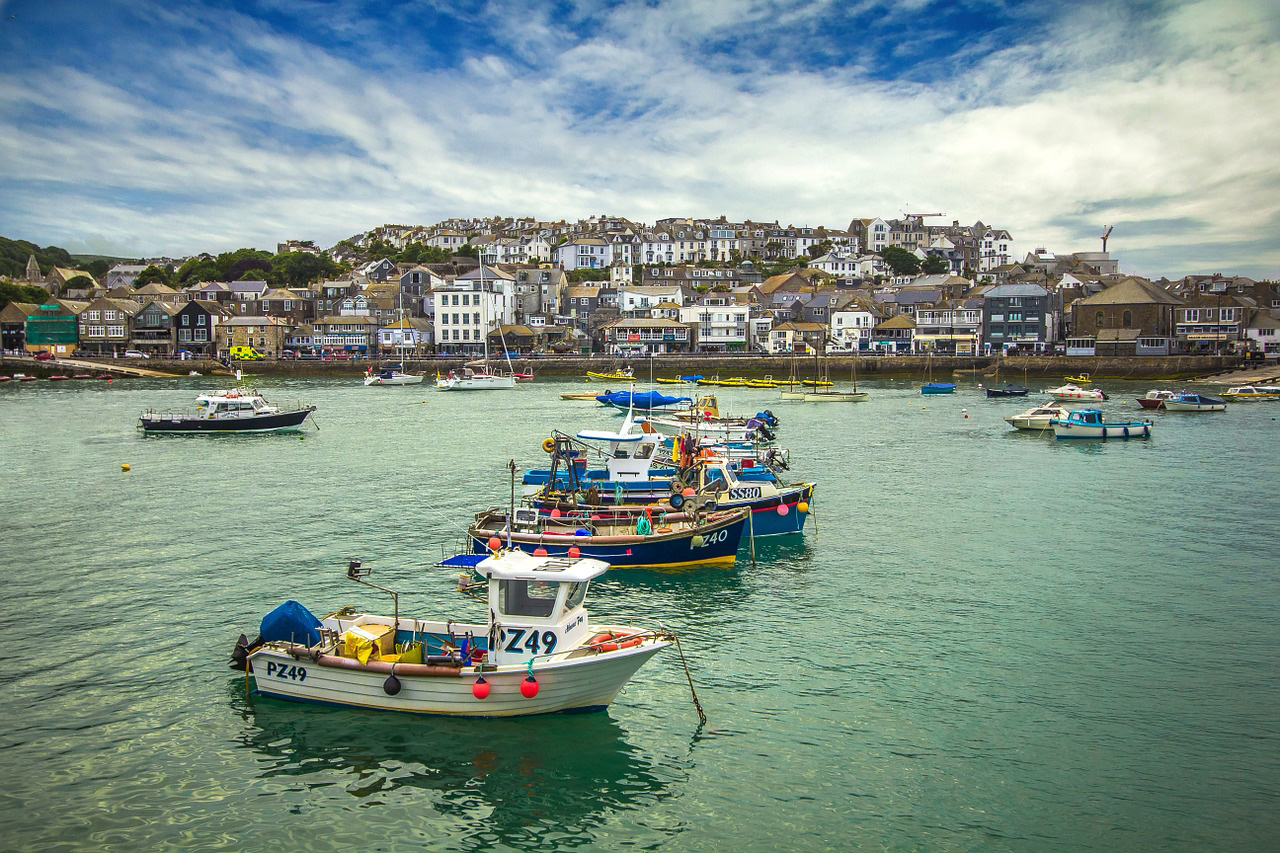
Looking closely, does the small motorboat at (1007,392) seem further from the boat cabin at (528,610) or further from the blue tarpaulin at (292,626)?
the blue tarpaulin at (292,626)

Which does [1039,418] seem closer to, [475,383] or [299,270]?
[475,383]

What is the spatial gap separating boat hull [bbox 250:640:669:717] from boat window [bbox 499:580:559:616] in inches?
36.4

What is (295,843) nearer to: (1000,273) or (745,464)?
(745,464)

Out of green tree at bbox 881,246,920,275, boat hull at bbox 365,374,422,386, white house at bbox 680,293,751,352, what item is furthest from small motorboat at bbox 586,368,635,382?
green tree at bbox 881,246,920,275

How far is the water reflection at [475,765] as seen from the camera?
12859 mm

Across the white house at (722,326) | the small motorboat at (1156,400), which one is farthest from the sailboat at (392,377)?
the small motorboat at (1156,400)

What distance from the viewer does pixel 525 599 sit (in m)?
15.1

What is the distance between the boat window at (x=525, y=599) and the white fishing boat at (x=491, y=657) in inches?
0.7

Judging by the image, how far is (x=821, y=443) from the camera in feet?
172

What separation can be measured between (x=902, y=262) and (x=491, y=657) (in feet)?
575

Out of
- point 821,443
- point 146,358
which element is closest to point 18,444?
point 821,443

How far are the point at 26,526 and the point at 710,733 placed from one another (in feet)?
90.0

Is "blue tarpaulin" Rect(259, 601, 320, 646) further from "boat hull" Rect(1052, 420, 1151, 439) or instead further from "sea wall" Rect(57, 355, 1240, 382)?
"sea wall" Rect(57, 355, 1240, 382)

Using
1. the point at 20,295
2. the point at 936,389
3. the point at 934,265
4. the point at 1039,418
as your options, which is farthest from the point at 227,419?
the point at 934,265
